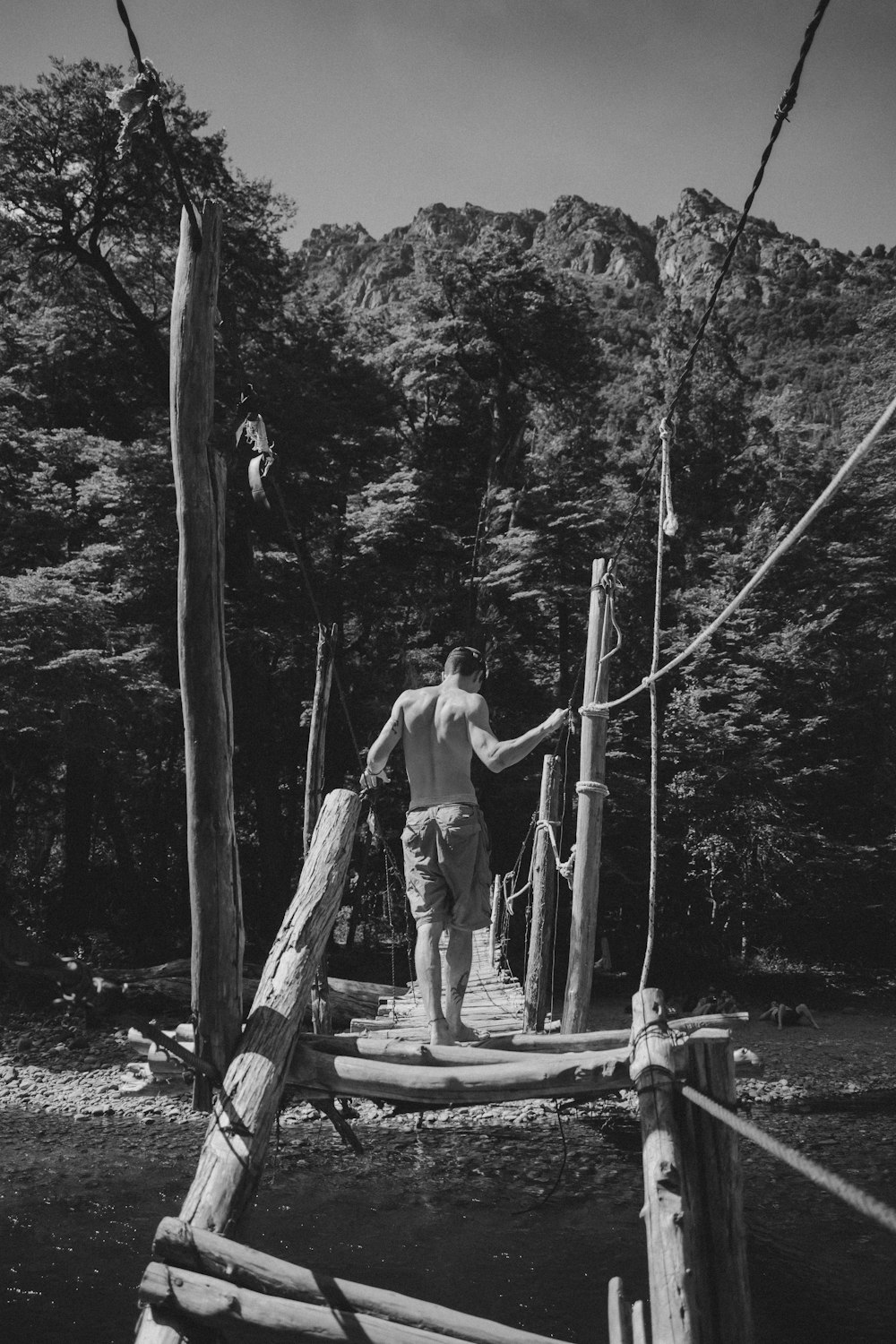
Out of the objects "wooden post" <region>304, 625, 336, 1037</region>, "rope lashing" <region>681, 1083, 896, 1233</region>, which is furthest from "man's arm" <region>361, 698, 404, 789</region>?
"wooden post" <region>304, 625, 336, 1037</region>

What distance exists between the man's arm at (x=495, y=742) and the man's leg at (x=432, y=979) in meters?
0.66

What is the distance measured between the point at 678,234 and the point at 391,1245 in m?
76.4

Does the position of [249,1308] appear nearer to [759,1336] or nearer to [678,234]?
[759,1336]

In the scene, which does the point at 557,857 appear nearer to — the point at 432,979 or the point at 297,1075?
the point at 432,979

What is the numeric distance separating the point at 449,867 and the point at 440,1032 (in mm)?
585

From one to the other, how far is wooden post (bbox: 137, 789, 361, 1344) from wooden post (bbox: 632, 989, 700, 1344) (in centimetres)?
105

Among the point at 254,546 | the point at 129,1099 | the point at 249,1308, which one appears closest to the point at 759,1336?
the point at 249,1308

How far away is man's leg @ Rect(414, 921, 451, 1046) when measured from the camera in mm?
3656

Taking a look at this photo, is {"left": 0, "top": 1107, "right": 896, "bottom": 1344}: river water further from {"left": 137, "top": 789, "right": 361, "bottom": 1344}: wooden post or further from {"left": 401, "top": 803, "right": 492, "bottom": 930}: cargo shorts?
{"left": 137, "top": 789, "right": 361, "bottom": 1344}: wooden post

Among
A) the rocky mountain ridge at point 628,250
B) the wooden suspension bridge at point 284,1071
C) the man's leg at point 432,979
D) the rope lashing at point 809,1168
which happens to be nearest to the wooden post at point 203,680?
the wooden suspension bridge at point 284,1071

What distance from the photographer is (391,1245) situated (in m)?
5.93

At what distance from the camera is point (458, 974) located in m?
3.86

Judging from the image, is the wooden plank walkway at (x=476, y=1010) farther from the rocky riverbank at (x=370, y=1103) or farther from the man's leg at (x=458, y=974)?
the rocky riverbank at (x=370, y=1103)

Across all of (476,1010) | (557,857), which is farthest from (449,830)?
(557,857)
